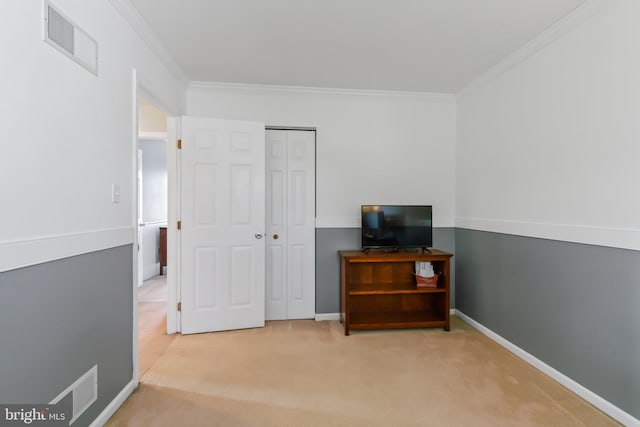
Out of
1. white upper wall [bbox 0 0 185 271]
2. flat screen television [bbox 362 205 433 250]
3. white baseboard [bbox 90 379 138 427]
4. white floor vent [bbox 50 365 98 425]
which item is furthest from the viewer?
flat screen television [bbox 362 205 433 250]

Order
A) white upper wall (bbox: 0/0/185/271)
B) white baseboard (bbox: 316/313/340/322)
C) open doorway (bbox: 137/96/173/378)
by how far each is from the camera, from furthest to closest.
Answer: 1. open doorway (bbox: 137/96/173/378)
2. white baseboard (bbox: 316/313/340/322)
3. white upper wall (bbox: 0/0/185/271)

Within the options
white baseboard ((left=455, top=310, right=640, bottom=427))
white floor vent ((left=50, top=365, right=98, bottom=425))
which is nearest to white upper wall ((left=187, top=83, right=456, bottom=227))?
white baseboard ((left=455, top=310, right=640, bottom=427))

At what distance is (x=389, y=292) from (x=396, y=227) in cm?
67

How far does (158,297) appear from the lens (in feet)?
14.7

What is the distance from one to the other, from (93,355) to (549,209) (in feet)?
10.4

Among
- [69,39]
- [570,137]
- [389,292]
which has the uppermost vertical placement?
[69,39]

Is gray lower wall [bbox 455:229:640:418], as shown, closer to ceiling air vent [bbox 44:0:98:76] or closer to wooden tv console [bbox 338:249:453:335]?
wooden tv console [bbox 338:249:453:335]

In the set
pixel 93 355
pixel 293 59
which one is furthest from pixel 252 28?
pixel 93 355

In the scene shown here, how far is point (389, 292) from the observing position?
3.24 m

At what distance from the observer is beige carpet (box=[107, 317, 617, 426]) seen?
1954 mm

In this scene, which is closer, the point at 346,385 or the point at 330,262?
the point at 346,385

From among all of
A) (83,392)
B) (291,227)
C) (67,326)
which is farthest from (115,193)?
(291,227)

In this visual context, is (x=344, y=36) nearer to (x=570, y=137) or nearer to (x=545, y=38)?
(x=545, y=38)

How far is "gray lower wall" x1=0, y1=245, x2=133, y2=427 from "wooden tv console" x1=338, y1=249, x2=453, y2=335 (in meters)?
1.92
